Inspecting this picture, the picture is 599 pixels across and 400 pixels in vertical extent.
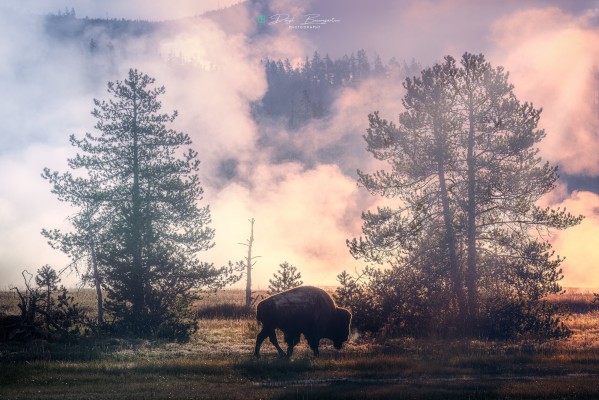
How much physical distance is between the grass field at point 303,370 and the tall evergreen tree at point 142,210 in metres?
3.52

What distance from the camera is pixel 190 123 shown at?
174m

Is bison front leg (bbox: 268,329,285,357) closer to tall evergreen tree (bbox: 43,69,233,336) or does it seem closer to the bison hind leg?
the bison hind leg

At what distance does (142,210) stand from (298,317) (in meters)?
12.5

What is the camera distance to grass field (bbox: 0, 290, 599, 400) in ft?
50.8

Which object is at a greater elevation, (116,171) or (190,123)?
(190,123)

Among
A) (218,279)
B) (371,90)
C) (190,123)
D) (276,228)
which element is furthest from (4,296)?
(371,90)

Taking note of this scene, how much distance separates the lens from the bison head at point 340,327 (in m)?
23.0

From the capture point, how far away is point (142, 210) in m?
31.6

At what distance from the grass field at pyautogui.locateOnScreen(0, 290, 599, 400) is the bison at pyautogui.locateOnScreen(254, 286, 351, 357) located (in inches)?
24.4

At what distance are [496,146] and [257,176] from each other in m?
129

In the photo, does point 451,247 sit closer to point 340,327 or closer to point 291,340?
point 340,327

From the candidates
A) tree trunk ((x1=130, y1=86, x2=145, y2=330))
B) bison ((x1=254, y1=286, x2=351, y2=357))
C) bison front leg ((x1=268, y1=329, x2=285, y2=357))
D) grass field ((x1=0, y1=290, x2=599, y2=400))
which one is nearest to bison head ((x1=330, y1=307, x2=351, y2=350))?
bison ((x1=254, y1=286, x2=351, y2=357))

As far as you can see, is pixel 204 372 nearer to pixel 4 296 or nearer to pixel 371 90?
pixel 4 296

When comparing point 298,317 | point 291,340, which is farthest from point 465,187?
point 291,340
